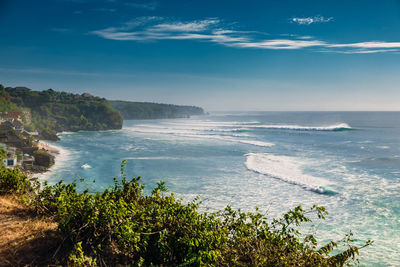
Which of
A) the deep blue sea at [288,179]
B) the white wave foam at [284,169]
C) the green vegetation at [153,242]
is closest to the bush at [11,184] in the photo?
the green vegetation at [153,242]

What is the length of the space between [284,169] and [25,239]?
25.1 meters

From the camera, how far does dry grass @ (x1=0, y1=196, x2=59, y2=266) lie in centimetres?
408

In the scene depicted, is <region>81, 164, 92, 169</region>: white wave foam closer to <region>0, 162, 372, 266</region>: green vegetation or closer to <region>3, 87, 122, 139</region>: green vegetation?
<region>0, 162, 372, 266</region>: green vegetation

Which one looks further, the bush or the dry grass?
the bush

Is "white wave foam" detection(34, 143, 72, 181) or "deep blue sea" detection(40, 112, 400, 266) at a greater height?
"deep blue sea" detection(40, 112, 400, 266)

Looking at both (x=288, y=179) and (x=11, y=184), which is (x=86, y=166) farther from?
(x=11, y=184)

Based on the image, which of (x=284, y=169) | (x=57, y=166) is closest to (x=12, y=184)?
(x=284, y=169)

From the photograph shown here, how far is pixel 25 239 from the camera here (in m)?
4.56

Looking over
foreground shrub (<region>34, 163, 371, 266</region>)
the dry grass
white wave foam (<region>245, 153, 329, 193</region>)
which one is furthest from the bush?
white wave foam (<region>245, 153, 329, 193</region>)

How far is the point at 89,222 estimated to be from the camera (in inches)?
171

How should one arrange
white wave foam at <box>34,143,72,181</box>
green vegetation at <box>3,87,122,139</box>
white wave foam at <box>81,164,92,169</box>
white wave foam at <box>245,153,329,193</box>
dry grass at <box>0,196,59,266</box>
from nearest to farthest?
dry grass at <box>0,196,59,266</box>, white wave foam at <box>245,153,329,193</box>, white wave foam at <box>34,143,72,181</box>, white wave foam at <box>81,164,92,169</box>, green vegetation at <box>3,87,122,139</box>

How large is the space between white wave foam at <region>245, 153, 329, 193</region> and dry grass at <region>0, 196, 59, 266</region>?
18.9 m

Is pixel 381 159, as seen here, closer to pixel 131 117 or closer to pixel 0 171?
pixel 0 171

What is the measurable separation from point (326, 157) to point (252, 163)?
35.3 feet
